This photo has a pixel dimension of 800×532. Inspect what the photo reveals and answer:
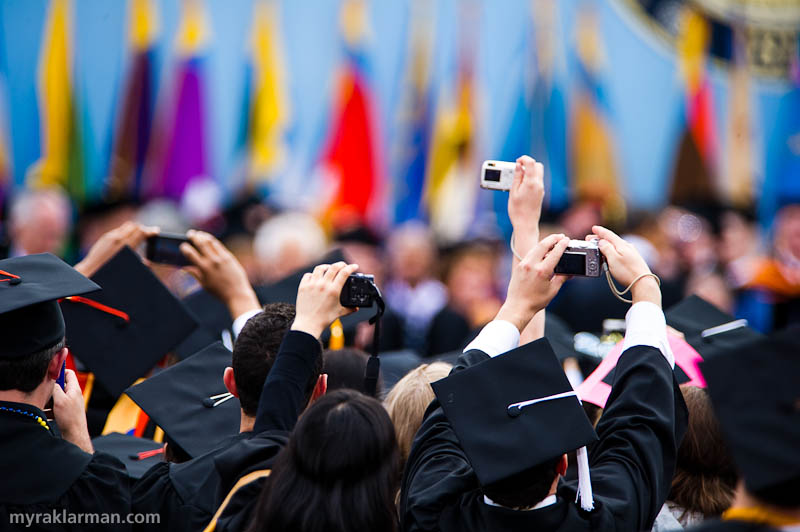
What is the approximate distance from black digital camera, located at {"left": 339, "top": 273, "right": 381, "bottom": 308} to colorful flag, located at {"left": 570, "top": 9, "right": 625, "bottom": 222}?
8769 mm

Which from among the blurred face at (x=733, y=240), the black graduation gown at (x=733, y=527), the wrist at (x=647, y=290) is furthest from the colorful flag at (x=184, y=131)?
the black graduation gown at (x=733, y=527)

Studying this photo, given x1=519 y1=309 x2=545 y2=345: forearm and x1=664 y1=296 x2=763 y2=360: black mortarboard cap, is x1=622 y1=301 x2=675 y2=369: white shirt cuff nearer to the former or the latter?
x1=519 y1=309 x2=545 y2=345: forearm

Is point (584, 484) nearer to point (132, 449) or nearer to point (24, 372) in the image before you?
point (24, 372)

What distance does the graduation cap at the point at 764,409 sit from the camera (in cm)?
158

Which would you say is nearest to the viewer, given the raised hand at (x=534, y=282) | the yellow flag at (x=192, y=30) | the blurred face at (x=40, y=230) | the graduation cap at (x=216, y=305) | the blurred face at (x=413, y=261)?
the raised hand at (x=534, y=282)

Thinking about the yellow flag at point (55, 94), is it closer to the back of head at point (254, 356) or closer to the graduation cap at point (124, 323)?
the graduation cap at point (124, 323)

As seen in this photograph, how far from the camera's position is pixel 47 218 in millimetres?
5789

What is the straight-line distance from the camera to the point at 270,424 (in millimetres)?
2219

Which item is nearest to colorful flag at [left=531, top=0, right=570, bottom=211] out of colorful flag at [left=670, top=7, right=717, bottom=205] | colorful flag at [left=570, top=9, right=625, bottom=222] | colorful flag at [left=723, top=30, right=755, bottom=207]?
colorful flag at [left=570, top=9, right=625, bottom=222]

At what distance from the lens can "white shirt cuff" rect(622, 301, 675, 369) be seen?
2.36 meters

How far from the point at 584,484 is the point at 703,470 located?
27.5 inches

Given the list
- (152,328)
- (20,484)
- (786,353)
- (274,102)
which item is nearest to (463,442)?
(786,353)

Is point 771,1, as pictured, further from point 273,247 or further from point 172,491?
point 172,491

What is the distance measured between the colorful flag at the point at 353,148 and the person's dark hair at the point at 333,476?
28.2ft
